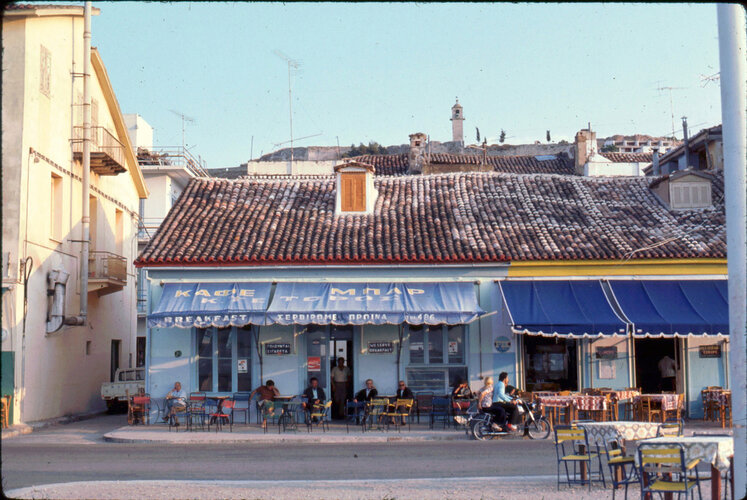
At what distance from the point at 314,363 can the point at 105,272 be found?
9.16 meters

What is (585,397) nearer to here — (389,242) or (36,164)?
(389,242)

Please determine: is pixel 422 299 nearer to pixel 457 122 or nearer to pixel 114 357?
pixel 114 357

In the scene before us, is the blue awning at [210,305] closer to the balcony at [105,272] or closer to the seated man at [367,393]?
the seated man at [367,393]

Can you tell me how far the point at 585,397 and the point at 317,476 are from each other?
893 centimetres

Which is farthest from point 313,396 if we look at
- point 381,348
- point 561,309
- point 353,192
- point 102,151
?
point 102,151

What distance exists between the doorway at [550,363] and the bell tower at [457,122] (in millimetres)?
37722

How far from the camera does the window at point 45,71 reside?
22953 mm

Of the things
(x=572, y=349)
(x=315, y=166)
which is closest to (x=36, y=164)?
(x=572, y=349)

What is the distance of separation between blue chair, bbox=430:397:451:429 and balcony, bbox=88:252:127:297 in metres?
11.8

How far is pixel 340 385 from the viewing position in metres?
22.2

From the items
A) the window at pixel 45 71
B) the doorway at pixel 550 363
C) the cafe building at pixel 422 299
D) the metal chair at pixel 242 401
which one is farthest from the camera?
the window at pixel 45 71

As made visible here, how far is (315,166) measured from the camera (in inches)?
1766

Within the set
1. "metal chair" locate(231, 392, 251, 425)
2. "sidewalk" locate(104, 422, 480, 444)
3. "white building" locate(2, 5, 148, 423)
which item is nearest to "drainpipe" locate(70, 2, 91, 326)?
"white building" locate(2, 5, 148, 423)

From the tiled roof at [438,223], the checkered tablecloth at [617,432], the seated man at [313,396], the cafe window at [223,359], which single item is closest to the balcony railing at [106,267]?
the tiled roof at [438,223]
